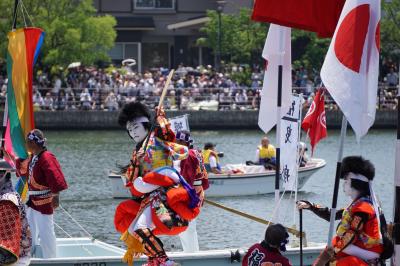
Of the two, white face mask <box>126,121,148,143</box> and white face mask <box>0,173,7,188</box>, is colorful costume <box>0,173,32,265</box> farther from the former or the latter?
white face mask <box>126,121,148,143</box>

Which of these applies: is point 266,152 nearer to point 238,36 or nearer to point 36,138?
point 36,138

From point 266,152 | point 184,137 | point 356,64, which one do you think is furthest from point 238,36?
point 356,64

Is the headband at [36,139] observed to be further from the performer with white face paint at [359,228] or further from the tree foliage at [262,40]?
the tree foliage at [262,40]

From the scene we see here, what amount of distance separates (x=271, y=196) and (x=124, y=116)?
14974 millimetres

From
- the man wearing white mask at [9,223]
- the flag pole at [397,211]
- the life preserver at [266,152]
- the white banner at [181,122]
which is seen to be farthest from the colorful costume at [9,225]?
the life preserver at [266,152]

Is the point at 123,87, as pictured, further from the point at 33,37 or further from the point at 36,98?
the point at 33,37

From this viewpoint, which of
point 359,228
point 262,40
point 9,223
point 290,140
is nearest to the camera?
point 9,223

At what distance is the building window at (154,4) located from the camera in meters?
64.4

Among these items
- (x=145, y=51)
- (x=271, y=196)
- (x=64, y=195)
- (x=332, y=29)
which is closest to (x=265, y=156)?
(x=271, y=196)

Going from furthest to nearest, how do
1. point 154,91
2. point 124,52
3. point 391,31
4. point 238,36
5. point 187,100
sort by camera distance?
point 124,52 → point 238,36 → point 391,31 → point 187,100 → point 154,91

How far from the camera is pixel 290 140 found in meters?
17.5

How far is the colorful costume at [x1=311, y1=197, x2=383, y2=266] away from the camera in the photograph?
31.1 feet

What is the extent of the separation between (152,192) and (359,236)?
2511 millimetres

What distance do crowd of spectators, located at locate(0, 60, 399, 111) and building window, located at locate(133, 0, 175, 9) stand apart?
53.0 feet
